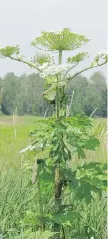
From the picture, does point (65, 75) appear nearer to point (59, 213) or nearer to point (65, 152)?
point (65, 152)

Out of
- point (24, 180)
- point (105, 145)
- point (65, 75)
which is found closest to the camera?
point (65, 75)

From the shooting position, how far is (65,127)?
2123 mm

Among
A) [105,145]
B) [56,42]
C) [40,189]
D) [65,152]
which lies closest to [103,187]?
[65,152]

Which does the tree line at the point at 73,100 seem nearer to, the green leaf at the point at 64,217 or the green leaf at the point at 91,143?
the green leaf at the point at 91,143

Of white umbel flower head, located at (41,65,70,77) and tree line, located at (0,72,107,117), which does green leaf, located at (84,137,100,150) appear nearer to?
tree line, located at (0,72,107,117)

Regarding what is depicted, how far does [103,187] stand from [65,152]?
10.0 inches

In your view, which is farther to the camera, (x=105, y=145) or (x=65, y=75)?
(x=105, y=145)

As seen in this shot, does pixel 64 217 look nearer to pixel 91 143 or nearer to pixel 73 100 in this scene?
pixel 91 143

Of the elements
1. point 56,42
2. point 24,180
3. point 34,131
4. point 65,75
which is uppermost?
point 56,42

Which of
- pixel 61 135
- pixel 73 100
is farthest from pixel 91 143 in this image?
pixel 73 100

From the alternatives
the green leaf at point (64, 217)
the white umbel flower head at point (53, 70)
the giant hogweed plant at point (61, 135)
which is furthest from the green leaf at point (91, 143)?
the white umbel flower head at point (53, 70)

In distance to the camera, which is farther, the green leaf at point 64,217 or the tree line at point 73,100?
the tree line at point 73,100

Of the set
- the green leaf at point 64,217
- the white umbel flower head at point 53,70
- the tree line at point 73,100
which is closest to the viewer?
the white umbel flower head at point 53,70

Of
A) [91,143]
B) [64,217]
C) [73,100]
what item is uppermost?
[73,100]
